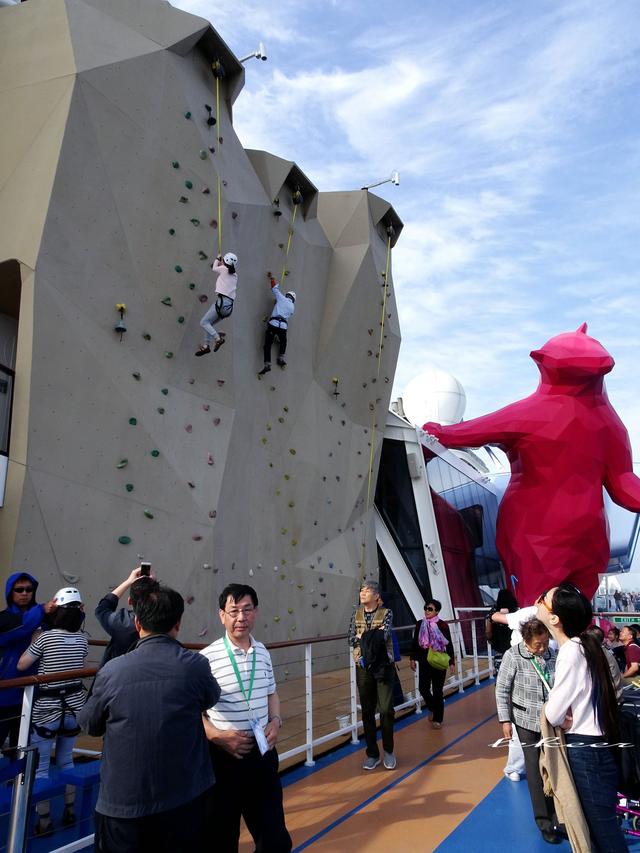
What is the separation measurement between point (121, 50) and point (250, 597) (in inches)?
289

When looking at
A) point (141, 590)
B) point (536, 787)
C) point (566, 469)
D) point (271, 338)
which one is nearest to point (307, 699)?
point (536, 787)

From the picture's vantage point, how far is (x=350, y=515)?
1221 centimetres

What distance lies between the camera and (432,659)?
686 cm

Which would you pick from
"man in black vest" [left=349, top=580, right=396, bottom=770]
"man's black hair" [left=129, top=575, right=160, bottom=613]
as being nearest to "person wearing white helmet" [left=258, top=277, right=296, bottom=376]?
"man in black vest" [left=349, top=580, right=396, bottom=770]

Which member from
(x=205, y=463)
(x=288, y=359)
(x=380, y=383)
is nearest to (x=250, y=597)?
(x=205, y=463)

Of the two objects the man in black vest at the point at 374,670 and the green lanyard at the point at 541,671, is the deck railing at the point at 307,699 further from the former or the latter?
the green lanyard at the point at 541,671

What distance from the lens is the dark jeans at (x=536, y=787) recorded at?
4.01 m

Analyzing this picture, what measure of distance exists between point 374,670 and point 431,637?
1.91m

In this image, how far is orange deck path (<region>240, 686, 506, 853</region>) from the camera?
3.93m

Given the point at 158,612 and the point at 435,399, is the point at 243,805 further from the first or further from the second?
the point at 435,399

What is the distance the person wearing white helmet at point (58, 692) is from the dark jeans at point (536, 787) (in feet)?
9.17

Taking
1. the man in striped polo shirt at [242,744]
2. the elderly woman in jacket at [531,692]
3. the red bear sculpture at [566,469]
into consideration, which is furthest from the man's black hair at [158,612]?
the red bear sculpture at [566,469]

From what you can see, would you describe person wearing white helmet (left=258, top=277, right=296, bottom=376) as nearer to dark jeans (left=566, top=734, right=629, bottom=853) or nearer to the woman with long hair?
the woman with long hair

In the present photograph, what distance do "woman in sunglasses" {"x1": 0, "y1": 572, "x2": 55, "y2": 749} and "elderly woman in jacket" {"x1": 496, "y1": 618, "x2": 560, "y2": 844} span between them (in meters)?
3.00
